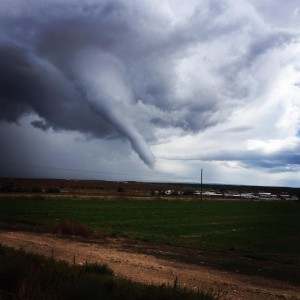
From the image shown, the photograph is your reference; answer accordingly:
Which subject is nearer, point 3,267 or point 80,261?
point 3,267

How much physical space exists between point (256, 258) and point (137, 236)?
411 inches

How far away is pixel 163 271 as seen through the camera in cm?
1702

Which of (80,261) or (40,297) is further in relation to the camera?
(80,261)

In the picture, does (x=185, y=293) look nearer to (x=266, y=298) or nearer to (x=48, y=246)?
(x=266, y=298)

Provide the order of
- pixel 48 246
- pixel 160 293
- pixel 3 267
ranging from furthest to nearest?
1. pixel 48 246
2. pixel 3 267
3. pixel 160 293

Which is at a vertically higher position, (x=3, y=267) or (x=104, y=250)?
(x=3, y=267)

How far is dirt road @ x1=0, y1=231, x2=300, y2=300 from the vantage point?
14.2 meters

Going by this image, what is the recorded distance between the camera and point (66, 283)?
9.34m

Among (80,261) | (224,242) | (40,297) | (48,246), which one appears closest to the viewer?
(40,297)

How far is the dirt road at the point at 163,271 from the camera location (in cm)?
1425

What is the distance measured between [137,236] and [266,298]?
738 inches

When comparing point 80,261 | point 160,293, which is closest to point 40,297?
point 160,293

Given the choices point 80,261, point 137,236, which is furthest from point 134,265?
point 137,236

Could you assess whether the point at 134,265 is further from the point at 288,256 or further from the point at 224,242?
the point at 224,242
